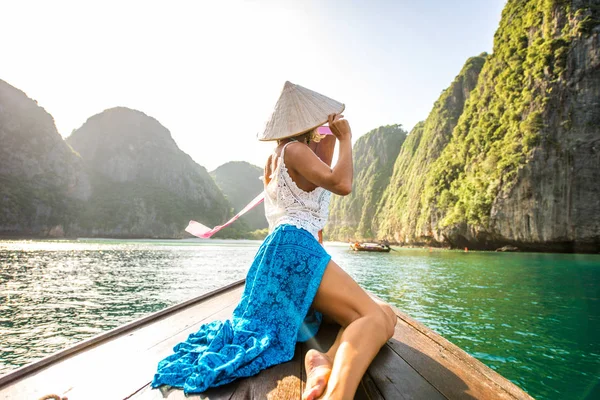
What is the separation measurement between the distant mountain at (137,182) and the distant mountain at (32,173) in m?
7.56

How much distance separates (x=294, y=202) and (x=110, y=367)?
5.02 ft

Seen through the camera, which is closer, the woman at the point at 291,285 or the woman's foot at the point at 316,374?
the woman's foot at the point at 316,374

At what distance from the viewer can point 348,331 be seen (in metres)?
1.57

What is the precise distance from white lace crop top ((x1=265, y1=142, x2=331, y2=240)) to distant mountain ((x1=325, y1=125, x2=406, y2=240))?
9585cm

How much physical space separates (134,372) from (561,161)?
136 ft

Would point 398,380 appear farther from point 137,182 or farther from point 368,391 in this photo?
point 137,182

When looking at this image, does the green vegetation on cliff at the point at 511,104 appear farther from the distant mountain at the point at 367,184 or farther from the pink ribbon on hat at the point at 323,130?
the distant mountain at the point at 367,184

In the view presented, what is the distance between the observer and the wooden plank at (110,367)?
1.61 meters

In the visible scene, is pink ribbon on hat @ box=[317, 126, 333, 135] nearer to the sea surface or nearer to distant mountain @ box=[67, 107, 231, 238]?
the sea surface

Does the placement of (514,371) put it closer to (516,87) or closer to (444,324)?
(444,324)

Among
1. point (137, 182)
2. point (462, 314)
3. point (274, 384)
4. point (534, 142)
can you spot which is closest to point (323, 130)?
point (274, 384)

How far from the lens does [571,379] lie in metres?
3.79

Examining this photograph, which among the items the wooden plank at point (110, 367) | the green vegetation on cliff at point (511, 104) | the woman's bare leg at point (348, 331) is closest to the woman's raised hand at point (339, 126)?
the woman's bare leg at point (348, 331)

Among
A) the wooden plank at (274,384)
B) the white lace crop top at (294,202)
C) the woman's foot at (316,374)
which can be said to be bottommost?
the wooden plank at (274,384)
